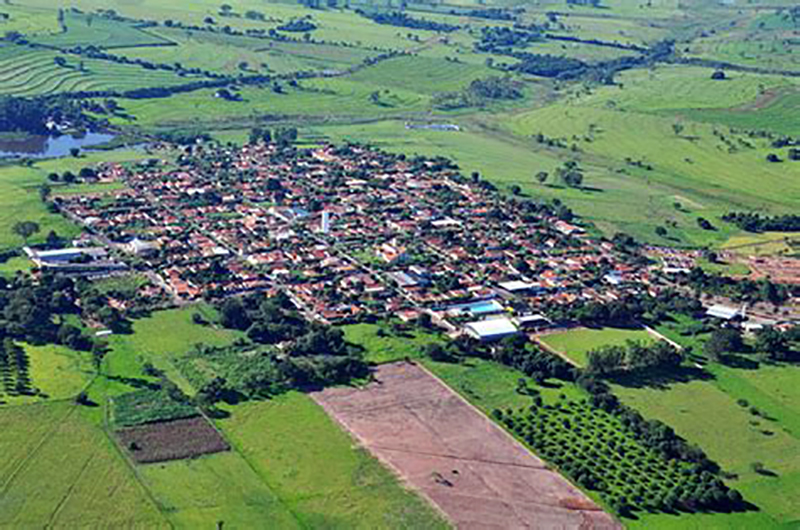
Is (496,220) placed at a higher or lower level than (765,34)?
lower

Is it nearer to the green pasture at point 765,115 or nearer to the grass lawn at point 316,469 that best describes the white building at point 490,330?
the grass lawn at point 316,469

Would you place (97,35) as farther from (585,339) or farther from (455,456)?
(455,456)

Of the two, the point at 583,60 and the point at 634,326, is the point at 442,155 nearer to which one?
the point at 634,326

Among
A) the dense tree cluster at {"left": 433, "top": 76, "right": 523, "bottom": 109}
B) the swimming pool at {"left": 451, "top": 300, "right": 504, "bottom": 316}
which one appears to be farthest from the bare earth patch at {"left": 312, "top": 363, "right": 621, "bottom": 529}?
the dense tree cluster at {"left": 433, "top": 76, "right": 523, "bottom": 109}

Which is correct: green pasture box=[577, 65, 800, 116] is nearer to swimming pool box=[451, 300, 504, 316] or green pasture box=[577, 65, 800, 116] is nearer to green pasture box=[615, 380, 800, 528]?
swimming pool box=[451, 300, 504, 316]

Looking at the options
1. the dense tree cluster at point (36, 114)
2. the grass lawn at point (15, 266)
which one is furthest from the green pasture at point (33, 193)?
the dense tree cluster at point (36, 114)

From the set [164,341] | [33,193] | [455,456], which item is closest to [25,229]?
[33,193]

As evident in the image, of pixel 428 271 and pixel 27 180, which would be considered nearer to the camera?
pixel 428 271

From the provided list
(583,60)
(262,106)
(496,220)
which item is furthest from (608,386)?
(583,60)
